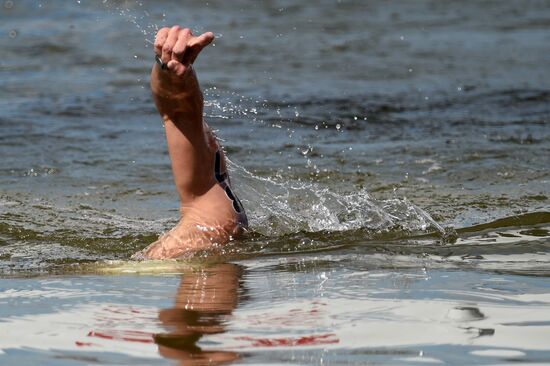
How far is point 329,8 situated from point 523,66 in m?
3.40

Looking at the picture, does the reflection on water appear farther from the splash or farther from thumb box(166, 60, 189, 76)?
the splash

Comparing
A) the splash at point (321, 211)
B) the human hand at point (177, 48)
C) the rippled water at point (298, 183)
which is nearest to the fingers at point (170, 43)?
the human hand at point (177, 48)

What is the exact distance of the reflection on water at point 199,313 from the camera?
3602 millimetres

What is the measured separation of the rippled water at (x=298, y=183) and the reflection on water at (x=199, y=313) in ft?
0.04

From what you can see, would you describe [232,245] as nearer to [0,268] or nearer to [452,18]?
[0,268]

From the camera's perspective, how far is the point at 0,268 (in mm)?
5164

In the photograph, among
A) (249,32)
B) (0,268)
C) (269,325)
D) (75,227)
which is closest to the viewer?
(269,325)

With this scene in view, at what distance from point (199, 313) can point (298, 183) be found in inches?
137

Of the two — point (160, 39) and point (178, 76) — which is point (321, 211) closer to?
point (178, 76)

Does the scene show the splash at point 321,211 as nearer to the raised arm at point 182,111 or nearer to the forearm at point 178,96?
the raised arm at point 182,111

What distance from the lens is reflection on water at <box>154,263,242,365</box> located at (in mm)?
3602

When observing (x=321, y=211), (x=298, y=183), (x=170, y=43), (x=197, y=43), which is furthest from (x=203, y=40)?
(x=298, y=183)

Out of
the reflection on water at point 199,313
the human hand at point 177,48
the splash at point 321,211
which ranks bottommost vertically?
the reflection on water at point 199,313

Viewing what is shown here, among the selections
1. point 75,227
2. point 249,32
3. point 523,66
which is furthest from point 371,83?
point 75,227
